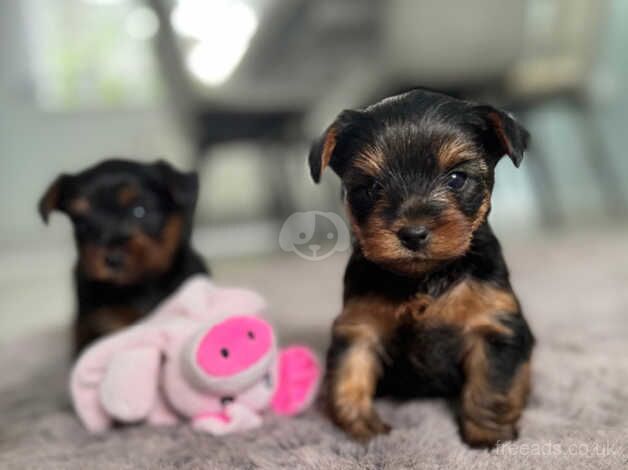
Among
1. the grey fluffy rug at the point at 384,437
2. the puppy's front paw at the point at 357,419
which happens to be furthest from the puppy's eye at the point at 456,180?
the puppy's front paw at the point at 357,419

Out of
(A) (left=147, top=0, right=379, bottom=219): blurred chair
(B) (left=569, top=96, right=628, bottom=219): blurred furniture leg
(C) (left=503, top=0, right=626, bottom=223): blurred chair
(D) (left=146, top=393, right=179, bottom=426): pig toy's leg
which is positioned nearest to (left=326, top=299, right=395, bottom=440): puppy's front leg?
(D) (left=146, top=393, right=179, bottom=426): pig toy's leg

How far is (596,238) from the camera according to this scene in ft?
15.0

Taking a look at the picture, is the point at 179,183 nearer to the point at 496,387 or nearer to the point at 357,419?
the point at 357,419

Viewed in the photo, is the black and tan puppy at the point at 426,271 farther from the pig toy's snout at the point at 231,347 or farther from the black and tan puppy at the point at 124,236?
the black and tan puppy at the point at 124,236

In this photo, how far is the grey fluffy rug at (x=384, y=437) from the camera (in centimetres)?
134

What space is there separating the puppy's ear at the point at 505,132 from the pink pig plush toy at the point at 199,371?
66 centimetres

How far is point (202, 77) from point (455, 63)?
1219mm

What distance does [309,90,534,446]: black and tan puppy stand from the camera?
→ 1316 millimetres

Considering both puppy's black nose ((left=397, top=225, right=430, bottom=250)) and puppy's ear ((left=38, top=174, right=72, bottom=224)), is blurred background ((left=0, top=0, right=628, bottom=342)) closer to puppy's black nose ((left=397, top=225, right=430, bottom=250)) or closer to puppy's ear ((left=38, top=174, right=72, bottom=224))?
puppy's ear ((left=38, top=174, right=72, bottom=224))

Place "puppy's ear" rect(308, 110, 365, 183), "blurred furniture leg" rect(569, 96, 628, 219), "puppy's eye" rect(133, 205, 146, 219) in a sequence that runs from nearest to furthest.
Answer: "puppy's ear" rect(308, 110, 365, 183) → "puppy's eye" rect(133, 205, 146, 219) → "blurred furniture leg" rect(569, 96, 628, 219)

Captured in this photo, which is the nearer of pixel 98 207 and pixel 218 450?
pixel 218 450

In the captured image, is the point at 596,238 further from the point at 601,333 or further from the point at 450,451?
the point at 450,451

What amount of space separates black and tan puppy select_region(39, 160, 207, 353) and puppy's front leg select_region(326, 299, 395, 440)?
62cm

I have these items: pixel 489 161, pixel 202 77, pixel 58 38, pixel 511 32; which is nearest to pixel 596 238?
pixel 511 32
